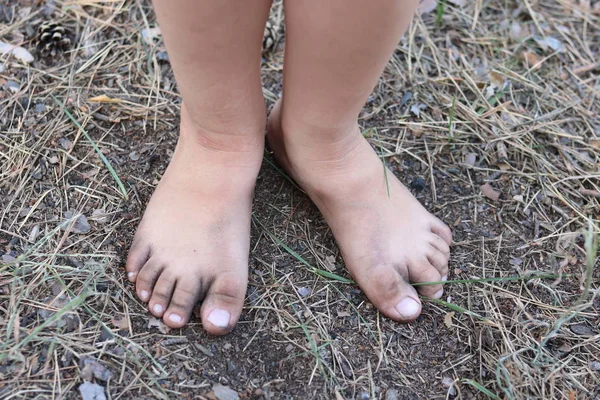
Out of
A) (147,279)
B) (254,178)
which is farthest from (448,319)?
(147,279)

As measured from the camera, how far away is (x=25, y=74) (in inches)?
53.3

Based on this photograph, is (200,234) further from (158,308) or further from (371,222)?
(371,222)

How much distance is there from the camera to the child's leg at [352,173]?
849 millimetres

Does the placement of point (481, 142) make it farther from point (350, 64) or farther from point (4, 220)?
point (4, 220)

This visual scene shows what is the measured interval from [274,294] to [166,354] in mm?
234

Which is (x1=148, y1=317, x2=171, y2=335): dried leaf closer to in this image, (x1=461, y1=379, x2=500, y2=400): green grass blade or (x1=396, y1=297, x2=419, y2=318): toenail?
(x1=396, y1=297, x2=419, y2=318): toenail

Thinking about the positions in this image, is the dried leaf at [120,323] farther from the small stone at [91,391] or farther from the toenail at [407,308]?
the toenail at [407,308]

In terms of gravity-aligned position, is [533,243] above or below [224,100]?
below

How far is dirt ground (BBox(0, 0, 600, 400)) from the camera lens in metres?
0.97

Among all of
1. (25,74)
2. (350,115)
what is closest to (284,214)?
(350,115)

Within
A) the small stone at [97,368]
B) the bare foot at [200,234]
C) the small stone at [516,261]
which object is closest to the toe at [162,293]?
the bare foot at [200,234]

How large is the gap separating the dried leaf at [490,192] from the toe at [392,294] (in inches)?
14.4

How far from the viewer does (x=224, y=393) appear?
37.1 inches

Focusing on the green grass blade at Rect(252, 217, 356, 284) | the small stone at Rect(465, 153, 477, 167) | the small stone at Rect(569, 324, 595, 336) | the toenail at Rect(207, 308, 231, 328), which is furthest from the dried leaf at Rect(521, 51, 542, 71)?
the toenail at Rect(207, 308, 231, 328)
